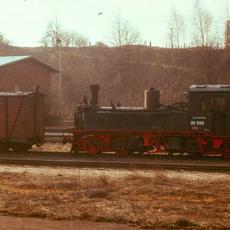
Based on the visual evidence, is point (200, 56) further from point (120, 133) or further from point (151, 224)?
point (151, 224)

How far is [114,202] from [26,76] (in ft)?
146

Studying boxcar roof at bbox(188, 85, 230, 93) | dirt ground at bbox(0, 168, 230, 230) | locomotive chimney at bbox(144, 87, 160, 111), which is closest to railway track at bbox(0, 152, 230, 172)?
locomotive chimney at bbox(144, 87, 160, 111)

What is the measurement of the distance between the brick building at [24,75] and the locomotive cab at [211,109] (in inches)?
1146

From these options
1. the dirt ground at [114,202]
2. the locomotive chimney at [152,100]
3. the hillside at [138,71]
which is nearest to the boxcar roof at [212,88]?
the locomotive chimney at [152,100]

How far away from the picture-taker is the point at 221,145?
19922mm

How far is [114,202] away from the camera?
1051 cm

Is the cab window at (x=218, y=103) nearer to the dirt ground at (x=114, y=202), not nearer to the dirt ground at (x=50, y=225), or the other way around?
the dirt ground at (x=114, y=202)

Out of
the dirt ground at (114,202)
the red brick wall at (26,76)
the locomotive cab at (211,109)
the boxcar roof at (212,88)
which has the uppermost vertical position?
the red brick wall at (26,76)

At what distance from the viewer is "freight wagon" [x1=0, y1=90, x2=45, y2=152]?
2322 cm

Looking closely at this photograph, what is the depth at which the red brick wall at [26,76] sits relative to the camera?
163 ft

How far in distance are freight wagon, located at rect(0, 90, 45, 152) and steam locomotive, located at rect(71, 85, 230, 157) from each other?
106 inches

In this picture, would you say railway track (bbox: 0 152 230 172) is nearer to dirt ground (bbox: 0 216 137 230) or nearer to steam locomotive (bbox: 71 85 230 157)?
steam locomotive (bbox: 71 85 230 157)

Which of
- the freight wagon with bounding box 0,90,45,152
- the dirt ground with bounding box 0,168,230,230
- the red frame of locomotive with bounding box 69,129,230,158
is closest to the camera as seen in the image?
the dirt ground with bounding box 0,168,230,230

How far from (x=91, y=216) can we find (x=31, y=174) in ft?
22.3
